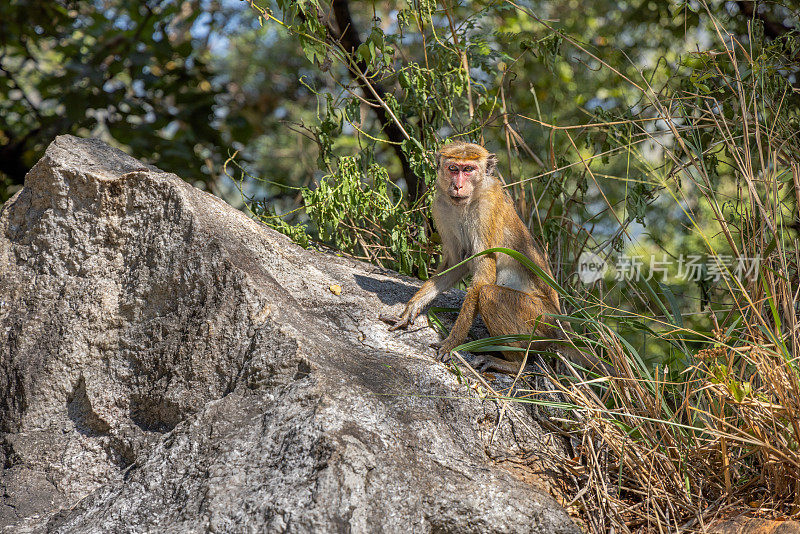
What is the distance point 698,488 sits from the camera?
131 inches

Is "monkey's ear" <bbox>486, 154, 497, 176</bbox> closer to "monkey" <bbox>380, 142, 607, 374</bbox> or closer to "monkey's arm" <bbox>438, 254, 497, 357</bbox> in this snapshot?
"monkey" <bbox>380, 142, 607, 374</bbox>

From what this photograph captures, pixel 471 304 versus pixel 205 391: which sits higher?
pixel 471 304

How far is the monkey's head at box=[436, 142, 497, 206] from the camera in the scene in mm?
4668

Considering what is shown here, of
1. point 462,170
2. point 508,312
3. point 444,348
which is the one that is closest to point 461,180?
point 462,170

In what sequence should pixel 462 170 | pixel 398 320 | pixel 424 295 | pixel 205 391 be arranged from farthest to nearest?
1. pixel 462 170
2. pixel 424 295
3. pixel 398 320
4. pixel 205 391

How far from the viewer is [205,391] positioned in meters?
3.55

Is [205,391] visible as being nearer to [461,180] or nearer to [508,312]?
[508,312]

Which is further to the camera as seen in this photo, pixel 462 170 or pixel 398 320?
pixel 462 170

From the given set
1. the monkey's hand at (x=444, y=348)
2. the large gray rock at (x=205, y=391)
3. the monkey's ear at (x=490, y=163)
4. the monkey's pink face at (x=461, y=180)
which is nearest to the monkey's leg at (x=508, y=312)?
the monkey's hand at (x=444, y=348)

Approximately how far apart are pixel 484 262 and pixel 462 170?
621 millimetres

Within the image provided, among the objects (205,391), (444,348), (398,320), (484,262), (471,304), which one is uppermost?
(484,262)

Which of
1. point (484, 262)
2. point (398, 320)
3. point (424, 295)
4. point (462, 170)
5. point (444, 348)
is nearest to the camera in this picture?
point (444, 348)

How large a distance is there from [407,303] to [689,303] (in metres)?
4.20

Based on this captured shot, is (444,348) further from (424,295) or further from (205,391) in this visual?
(205,391)
